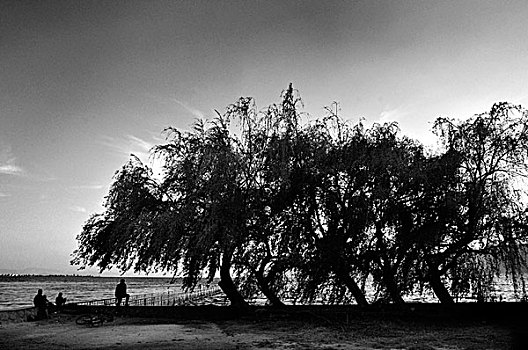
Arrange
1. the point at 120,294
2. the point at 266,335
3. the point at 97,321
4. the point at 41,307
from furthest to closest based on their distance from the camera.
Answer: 1. the point at 120,294
2. the point at 41,307
3. the point at 97,321
4. the point at 266,335

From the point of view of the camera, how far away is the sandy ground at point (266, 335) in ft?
53.5

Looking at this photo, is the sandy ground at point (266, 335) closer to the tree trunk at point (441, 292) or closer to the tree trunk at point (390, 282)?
the tree trunk at point (390, 282)

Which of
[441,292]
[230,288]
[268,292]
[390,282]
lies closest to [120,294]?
[230,288]

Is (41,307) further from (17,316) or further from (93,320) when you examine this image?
(93,320)

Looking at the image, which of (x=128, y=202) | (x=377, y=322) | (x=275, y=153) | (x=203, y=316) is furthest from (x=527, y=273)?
(x=128, y=202)

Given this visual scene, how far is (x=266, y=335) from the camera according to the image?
18797 mm

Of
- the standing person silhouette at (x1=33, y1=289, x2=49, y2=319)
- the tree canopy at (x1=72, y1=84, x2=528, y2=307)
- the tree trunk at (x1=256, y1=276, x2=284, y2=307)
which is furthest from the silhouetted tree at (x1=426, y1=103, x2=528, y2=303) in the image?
the standing person silhouette at (x1=33, y1=289, x2=49, y2=319)

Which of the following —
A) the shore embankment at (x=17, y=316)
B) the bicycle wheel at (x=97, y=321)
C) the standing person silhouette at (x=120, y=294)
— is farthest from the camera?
the standing person silhouette at (x=120, y=294)

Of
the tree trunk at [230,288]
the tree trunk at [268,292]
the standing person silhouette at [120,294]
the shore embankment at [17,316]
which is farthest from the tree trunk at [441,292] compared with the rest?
the shore embankment at [17,316]

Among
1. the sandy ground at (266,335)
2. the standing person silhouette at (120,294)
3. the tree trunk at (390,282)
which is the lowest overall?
the sandy ground at (266,335)

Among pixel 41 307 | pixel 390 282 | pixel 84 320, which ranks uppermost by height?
pixel 390 282

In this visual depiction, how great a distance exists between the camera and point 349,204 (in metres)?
21.4

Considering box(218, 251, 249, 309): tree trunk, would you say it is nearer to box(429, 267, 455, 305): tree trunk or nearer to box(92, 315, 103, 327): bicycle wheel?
box(92, 315, 103, 327): bicycle wheel

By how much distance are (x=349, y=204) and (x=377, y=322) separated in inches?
189
